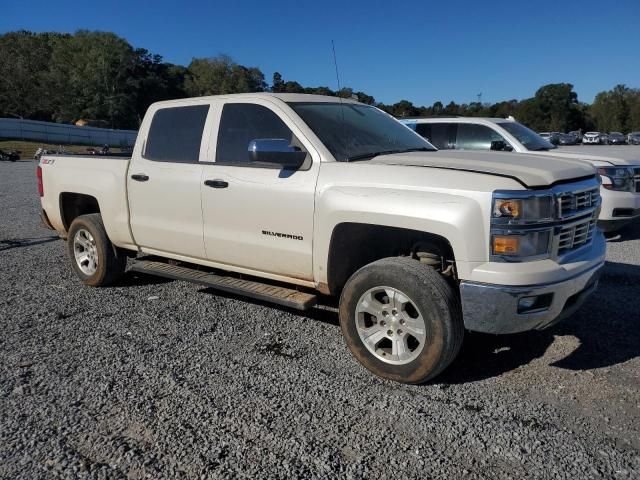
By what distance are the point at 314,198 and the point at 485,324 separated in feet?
4.85

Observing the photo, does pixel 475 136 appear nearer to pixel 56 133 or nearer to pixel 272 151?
pixel 272 151

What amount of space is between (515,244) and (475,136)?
6.69 metres

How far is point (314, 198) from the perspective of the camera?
155 inches

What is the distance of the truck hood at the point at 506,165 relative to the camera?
3318 millimetres

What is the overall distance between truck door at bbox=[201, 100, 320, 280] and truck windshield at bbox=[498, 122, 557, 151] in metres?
5.96

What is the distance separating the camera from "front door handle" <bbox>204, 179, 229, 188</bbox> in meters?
4.48

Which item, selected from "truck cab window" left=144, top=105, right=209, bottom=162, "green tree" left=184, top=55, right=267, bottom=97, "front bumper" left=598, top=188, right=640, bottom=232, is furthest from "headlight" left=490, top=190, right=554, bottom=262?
"green tree" left=184, top=55, right=267, bottom=97

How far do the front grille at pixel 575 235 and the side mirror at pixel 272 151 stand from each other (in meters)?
1.91

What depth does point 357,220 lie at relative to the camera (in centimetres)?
370

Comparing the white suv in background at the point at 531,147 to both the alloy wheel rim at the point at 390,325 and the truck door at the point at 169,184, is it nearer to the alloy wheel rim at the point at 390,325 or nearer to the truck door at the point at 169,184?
the alloy wheel rim at the point at 390,325

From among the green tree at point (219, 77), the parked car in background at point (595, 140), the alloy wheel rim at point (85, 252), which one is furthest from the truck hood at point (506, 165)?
the green tree at point (219, 77)

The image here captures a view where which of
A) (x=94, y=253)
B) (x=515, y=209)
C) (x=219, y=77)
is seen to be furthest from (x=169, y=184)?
(x=219, y=77)

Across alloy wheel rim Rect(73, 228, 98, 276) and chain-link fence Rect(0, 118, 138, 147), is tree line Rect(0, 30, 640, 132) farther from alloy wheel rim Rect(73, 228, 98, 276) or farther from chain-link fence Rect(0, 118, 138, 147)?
alloy wheel rim Rect(73, 228, 98, 276)

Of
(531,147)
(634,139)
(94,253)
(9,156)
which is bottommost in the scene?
(634,139)
